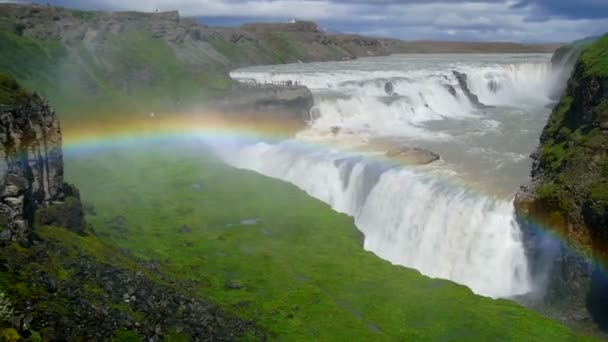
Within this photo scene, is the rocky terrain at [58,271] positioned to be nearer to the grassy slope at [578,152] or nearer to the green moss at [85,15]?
the grassy slope at [578,152]

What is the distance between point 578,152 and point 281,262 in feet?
53.4

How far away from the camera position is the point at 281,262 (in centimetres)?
3055

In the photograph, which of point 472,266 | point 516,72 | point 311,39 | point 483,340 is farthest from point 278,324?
point 311,39

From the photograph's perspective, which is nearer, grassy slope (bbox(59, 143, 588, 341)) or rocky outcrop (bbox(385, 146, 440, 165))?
grassy slope (bbox(59, 143, 588, 341))

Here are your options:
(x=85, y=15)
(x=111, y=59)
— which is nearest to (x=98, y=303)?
(x=111, y=59)

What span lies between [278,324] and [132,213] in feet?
57.1

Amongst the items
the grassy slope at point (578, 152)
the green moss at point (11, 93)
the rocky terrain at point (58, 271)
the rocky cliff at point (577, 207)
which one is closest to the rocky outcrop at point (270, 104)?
the grassy slope at point (578, 152)

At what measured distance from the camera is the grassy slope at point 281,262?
78.7 feet

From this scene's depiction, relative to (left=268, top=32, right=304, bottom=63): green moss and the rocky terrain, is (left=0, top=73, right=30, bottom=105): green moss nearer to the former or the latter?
the rocky terrain

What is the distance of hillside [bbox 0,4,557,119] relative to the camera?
73.2m

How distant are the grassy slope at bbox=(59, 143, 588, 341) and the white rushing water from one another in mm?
3445

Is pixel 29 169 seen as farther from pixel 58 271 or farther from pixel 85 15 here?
pixel 85 15

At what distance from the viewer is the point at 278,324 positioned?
24.2 metres

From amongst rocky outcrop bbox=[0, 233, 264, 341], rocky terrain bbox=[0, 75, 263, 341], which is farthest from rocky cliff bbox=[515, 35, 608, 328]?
rocky terrain bbox=[0, 75, 263, 341]
